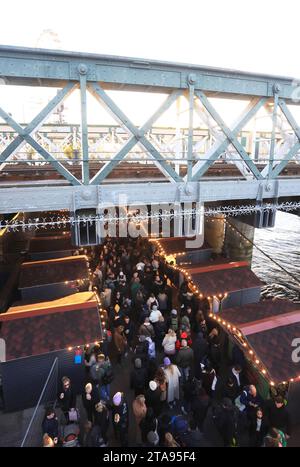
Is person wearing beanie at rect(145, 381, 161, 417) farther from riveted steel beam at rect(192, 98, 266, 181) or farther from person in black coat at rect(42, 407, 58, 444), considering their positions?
riveted steel beam at rect(192, 98, 266, 181)

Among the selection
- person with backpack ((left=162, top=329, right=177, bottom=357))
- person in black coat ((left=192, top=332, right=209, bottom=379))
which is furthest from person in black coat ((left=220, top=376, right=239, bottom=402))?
person with backpack ((left=162, top=329, right=177, bottom=357))

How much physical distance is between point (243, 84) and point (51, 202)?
5.27m

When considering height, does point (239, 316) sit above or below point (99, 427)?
above

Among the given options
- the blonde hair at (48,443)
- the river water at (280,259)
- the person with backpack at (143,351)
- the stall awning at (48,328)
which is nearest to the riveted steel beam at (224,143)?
the person with backpack at (143,351)

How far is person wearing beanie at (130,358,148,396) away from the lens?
7.12m

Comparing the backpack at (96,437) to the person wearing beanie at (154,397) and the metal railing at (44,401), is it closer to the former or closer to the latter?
the person wearing beanie at (154,397)

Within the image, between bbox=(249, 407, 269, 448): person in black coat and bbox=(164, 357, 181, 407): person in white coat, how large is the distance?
70.1 inches

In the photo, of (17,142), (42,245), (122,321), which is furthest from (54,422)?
(42,245)

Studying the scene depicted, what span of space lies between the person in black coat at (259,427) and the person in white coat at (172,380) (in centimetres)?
178

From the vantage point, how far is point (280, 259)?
23719mm

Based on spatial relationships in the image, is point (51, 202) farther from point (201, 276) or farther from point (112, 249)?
point (112, 249)
